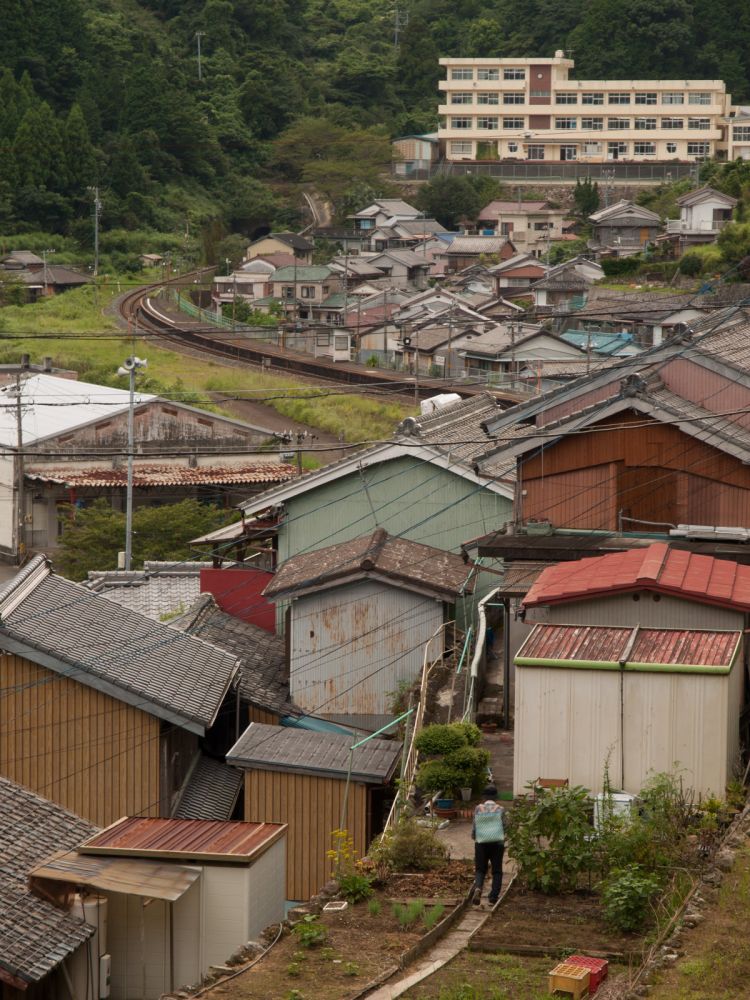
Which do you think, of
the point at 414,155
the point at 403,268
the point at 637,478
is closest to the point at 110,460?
the point at 637,478

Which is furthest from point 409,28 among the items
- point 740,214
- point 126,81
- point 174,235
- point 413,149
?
point 740,214

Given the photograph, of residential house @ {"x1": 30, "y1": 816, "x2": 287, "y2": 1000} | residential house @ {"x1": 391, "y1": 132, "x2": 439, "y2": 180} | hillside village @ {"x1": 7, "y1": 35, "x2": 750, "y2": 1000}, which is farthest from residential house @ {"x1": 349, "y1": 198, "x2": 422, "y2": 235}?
residential house @ {"x1": 30, "y1": 816, "x2": 287, "y2": 1000}

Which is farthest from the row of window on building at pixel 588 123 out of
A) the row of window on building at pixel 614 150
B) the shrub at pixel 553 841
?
the shrub at pixel 553 841

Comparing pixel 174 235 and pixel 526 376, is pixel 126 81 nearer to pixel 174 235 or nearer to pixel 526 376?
pixel 174 235

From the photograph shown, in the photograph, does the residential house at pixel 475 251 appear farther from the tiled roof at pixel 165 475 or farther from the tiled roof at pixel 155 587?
the tiled roof at pixel 155 587

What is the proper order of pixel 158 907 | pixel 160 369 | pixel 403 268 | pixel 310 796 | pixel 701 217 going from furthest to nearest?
pixel 403 268 → pixel 701 217 → pixel 160 369 → pixel 310 796 → pixel 158 907

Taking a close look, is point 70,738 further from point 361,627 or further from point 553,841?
point 553,841
